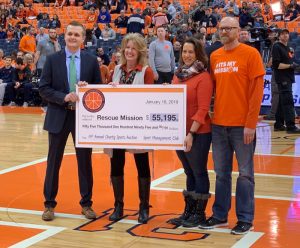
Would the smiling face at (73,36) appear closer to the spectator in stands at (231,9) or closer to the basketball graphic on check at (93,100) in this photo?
the basketball graphic on check at (93,100)

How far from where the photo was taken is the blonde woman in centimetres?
486

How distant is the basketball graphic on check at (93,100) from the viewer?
4.97 m

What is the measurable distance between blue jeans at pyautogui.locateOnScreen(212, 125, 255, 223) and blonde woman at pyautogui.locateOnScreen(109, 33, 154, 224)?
611 mm

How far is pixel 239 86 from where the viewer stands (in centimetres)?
451

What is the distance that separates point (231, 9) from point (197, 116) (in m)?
13.8

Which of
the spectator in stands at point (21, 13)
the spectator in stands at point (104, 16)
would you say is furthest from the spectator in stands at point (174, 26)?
the spectator in stands at point (21, 13)

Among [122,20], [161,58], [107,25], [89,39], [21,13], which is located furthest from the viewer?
[21,13]

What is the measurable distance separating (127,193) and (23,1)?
20466 mm

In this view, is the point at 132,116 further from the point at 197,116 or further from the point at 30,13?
the point at 30,13

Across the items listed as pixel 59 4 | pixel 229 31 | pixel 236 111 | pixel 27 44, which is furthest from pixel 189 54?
pixel 59 4

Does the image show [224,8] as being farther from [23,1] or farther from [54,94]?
[54,94]

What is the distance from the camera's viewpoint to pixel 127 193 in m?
6.09

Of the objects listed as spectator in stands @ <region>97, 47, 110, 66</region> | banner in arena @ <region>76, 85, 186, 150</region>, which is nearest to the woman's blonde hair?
banner in arena @ <region>76, 85, 186, 150</region>

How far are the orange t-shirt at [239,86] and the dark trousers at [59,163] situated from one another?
129 centimetres
